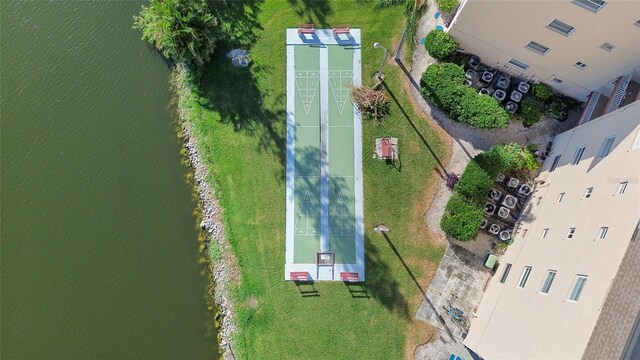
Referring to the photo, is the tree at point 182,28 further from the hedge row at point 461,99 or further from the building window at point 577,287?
the building window at point 577,287

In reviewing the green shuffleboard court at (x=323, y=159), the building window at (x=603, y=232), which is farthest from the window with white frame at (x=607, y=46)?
the green shuffleboard court at (x=323, y=159)

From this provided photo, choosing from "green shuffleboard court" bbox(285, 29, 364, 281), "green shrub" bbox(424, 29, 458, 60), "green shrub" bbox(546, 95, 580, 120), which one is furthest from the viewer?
"green shuffleboard court" bbox(285, 29, 364, 281)

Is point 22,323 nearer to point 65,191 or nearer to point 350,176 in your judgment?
point 65,191

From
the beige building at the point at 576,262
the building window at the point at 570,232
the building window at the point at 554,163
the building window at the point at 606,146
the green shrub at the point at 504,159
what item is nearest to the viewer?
the beige building at the point at 576,262

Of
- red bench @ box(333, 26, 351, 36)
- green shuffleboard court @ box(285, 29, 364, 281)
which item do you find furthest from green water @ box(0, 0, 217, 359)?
red bench @ box(333, 26, 351, 36)

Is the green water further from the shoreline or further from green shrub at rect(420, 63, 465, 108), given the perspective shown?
green shrub at rect(420, 63, 465, 108)

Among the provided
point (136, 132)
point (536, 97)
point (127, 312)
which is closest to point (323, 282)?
point (127, 312)

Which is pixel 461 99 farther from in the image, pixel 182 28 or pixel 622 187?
pixel 182 28
